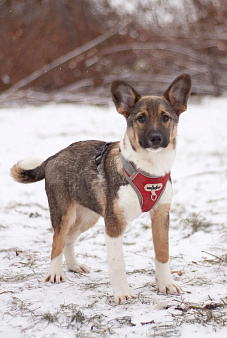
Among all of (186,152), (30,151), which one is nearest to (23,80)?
(30,151)

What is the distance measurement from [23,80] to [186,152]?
20.1 ft

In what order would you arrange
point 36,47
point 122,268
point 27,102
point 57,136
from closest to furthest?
point 122,268 → point 57,136 → point 36,47 → point 27,102

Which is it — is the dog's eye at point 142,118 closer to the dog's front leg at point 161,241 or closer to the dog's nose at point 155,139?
the dog's nose at point 155,139

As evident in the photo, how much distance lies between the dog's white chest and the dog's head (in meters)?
0.36

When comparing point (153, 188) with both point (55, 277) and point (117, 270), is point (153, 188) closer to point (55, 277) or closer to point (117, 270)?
point (117, 270)

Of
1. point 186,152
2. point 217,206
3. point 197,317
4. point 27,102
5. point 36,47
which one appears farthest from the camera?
point 27,102

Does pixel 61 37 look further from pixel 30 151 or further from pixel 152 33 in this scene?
pixel 30 151

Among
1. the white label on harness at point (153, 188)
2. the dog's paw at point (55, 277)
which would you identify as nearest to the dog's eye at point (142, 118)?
the white label on harness at point (153, 188)

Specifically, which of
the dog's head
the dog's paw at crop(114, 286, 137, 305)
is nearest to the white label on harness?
the dog's head

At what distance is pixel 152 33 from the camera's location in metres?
14.5

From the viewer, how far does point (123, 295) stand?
3.60 meters

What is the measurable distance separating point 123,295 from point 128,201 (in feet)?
2.46

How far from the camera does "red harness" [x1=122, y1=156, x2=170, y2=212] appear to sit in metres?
3.69

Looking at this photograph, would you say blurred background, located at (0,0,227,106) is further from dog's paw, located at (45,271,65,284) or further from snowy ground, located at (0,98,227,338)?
dog's paw, located at (45,271,65,284)
